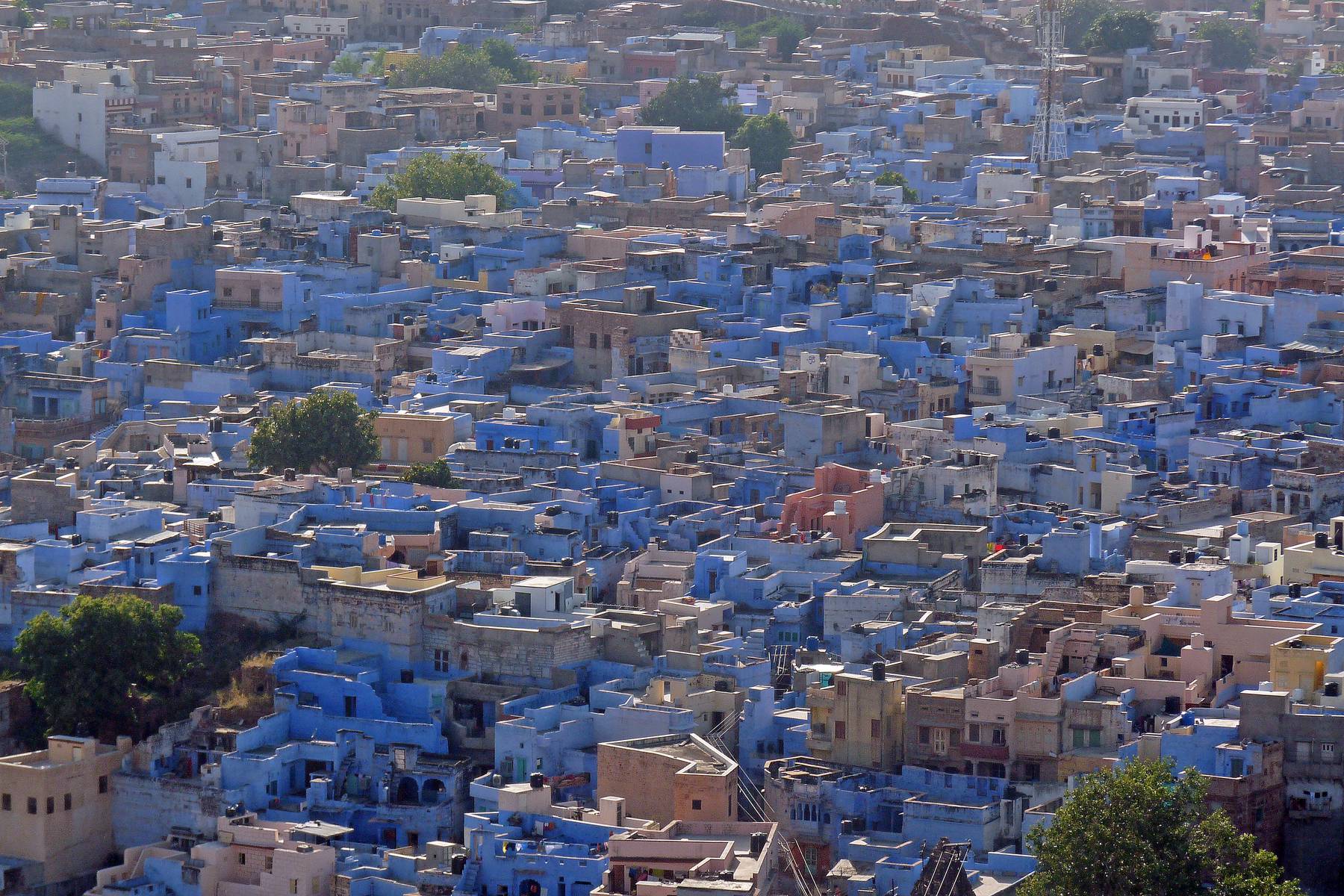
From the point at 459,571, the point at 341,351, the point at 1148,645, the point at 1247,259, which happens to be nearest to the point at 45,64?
the point at 341,351

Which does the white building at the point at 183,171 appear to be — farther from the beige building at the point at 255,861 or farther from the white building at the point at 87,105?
the beige building at the point at 255,861

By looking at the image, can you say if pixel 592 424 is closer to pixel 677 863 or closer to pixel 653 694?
pixel 653 694

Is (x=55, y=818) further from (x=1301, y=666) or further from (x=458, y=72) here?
(x=458, y=72)

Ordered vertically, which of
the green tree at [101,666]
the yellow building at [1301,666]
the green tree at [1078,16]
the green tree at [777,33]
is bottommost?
the green tree at [101,666]

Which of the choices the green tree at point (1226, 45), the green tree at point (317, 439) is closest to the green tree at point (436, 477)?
the green tree at point (317, 439)

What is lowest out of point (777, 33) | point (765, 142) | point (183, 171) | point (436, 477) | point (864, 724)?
point (864, 724)

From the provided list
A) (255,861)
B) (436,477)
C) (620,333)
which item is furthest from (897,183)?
(255,861)
